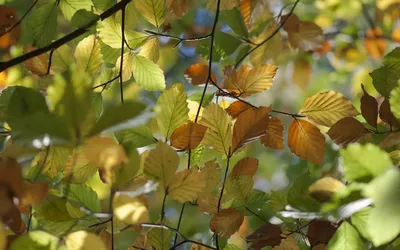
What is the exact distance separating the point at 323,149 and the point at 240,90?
0.36 feet

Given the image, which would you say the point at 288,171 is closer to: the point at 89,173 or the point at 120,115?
the point at 89,173

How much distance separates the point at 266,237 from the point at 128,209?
0.53 feet

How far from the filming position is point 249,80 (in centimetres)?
56

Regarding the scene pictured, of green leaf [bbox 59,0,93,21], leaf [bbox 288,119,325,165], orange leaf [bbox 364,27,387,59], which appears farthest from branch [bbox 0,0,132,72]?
orange leaf [bbox 364,27,387,59]

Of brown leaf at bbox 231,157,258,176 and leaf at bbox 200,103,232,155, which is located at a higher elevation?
leaf at bbox 200,103,232,155

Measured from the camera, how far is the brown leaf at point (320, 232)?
0.46 metres

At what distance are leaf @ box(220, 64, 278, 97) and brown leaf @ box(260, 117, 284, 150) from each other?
0.12 feet

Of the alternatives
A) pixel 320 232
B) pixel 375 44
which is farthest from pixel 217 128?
pixel 375 44

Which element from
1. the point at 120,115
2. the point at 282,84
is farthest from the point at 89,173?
the point at 282,84

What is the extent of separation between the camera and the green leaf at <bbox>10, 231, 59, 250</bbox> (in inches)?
13.4

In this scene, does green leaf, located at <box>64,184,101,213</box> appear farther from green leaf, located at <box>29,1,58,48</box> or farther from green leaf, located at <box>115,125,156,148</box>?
Answer: green leaf, located at <box>29,1,58,48</box>

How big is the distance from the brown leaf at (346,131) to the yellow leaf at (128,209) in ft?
0.64

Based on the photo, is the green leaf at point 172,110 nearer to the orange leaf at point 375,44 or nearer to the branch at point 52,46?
the branch at point 52,46

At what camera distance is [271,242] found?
48 centimetres
